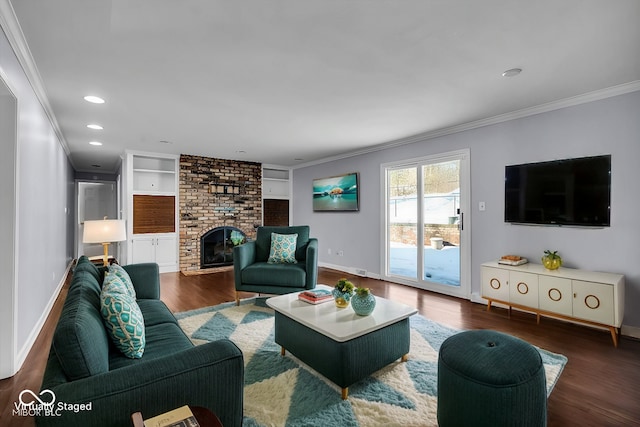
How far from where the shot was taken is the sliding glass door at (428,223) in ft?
13.8

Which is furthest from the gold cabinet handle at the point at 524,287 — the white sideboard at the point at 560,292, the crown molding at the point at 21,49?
the crown molding at the point at 21,49

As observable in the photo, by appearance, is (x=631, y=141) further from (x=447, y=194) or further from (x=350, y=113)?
(x=350, y=113)

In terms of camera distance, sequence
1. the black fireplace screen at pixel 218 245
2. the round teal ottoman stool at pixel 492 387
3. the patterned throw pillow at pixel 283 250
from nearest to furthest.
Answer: the round teal ottoman stool at pixel 492 387 → the patterned throw pillow at pixel 283 250 → the black fireplace screen at pixel 218 245

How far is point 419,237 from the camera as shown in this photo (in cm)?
468

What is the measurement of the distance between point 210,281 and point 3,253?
3.18 m

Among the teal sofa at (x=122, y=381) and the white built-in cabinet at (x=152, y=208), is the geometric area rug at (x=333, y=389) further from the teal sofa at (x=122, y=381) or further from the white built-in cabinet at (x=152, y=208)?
the white built-in cabinet at (x=152, y=208)

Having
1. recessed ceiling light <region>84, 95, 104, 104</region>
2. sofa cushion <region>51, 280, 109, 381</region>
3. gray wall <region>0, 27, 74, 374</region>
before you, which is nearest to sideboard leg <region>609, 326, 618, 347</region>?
sofa cushion <region>51, 280, 109, 381</region>

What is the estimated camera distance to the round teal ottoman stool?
55.4 inches

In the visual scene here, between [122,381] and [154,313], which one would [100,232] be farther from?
[122,381]

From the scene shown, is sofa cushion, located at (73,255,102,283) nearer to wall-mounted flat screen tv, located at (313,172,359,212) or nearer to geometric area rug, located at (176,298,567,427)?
geometric area rug, located at (176,298,567,427)

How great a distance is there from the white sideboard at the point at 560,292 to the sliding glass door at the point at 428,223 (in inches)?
26.7

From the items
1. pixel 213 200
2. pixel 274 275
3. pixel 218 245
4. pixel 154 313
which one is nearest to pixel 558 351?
pixel 274 275

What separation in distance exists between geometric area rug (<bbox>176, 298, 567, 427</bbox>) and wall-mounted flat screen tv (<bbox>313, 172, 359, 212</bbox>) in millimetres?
3326

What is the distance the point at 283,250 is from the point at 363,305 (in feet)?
6.75
